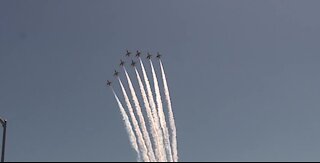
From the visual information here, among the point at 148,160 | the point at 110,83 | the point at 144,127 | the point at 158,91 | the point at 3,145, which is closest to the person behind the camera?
the point at 3,145

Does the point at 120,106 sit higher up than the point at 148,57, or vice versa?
the point at 148,57

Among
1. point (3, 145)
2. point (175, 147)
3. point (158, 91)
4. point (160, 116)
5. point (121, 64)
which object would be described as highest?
point (121, 64)

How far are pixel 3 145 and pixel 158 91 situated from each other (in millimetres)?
63516

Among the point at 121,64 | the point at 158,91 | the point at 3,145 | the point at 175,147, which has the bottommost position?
the point at 3,145

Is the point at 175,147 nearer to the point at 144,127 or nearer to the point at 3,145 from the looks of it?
the point at 144,127

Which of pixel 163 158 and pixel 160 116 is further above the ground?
pixel 160 116

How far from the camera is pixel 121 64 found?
125 metres

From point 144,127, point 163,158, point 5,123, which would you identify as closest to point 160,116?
point 144,127

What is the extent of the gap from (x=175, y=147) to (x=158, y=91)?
18.4 meters

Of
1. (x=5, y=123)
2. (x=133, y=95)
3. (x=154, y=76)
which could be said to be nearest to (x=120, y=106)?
(x=133, y=95)

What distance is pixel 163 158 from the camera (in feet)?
327

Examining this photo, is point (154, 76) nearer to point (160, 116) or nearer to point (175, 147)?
point (160, 116)

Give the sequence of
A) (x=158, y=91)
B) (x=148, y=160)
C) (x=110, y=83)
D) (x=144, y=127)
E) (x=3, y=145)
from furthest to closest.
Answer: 1. (x=110, y=83)
2. (x=158, y=91)
3. (x=144, y=127)
4. (x=148, y=160)
5. (x=3, y=145)

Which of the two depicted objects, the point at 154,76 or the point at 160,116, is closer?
the point at 160,116
